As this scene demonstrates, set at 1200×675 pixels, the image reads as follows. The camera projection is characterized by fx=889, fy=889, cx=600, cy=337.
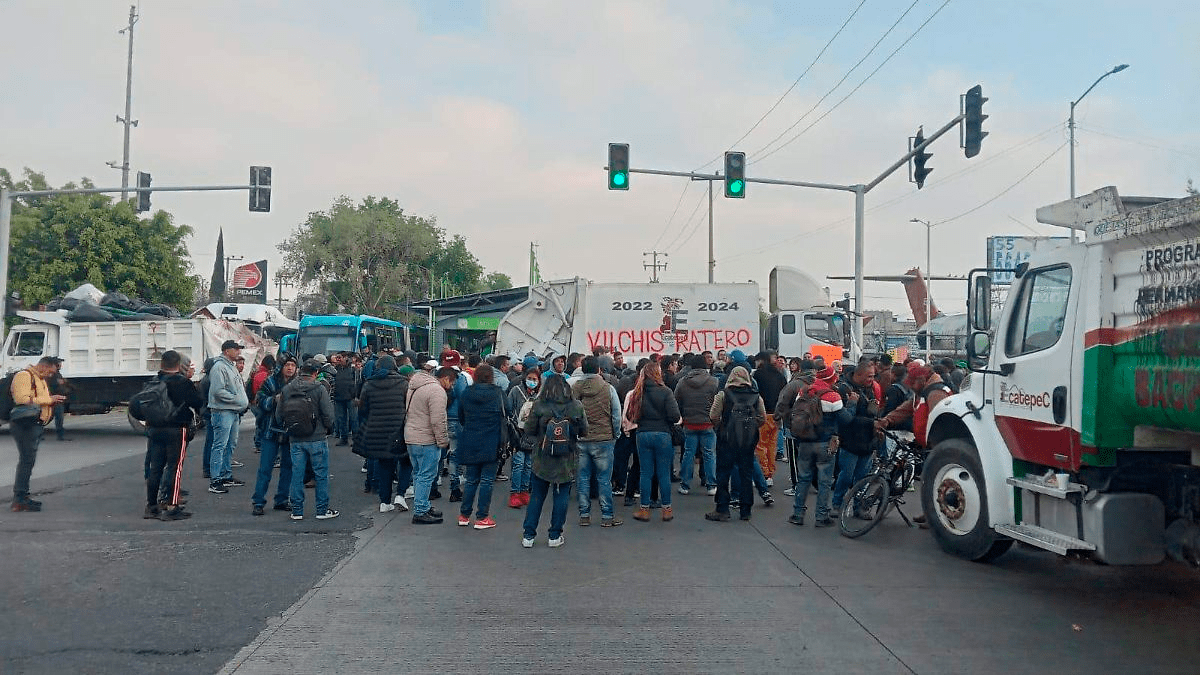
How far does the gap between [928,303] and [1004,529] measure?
27.8 m

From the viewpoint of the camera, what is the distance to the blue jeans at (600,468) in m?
9.53

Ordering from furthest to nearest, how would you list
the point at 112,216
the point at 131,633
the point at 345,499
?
the point at 112,216 → the point at 345,499 → the point at 131,633

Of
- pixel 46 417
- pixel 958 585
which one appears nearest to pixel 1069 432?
pixel 958 585

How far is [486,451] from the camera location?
9.03m

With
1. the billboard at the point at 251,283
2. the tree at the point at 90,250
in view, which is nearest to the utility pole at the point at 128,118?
the tree at the point at 90,250

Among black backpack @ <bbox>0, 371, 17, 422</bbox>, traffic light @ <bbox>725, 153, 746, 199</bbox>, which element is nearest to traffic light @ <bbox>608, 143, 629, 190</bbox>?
traffic light @ <bbox>725, 153, 746, 199</bbox>

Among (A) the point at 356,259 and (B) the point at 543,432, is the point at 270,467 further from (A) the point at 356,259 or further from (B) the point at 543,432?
(A) the point at 356,259

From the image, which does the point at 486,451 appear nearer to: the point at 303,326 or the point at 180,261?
the point at 303,326

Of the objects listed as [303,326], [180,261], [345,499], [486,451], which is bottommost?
[345,499]

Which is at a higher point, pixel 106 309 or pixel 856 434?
pixel 106 309

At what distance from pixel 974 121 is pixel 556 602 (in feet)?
38.5

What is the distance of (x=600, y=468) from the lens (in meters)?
9.56

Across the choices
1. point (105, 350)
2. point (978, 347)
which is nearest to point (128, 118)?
point (105, 350)

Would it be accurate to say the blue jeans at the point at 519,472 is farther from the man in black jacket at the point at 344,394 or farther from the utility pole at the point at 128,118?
the utility pole at the point at 128,118
